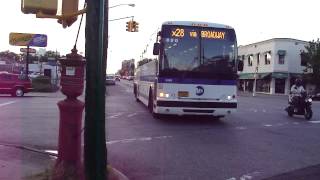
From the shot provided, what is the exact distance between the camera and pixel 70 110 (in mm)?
7984

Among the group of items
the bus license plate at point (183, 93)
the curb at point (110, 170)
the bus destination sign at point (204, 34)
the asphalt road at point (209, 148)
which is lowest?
the asphalt road at point (209, 148)

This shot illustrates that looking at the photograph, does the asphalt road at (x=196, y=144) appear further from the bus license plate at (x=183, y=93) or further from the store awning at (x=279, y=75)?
the store awning at (x=279, y=75)

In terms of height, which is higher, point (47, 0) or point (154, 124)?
point (47, 0)

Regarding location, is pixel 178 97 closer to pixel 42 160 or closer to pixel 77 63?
pixel 42 160

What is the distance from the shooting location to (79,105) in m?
8.00

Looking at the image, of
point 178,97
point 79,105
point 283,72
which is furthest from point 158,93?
point 283,72

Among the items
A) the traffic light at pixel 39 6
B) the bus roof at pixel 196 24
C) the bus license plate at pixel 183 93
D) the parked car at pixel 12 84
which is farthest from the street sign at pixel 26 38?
the traffic light at pixel 39 6

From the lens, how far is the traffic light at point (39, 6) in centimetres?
604

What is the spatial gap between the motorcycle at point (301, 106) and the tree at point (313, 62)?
47825 millimetres

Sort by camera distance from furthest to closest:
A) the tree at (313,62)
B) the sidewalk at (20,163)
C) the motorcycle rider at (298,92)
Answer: the tree at (313,62) → the motorcycle rider at (298,92) → the sidewalk at (20,163)

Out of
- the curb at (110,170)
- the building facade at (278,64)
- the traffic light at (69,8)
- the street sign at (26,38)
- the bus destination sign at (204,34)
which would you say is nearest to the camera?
the traffic light at (69,8)

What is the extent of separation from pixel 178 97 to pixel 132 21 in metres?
25.9

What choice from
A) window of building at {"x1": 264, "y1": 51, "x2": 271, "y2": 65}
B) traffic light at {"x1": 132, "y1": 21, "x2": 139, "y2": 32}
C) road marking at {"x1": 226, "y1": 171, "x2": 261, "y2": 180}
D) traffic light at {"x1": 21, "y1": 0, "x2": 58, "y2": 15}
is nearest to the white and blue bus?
road marking at {"x1": 226, "y1": 171, "x2": 261, "y2": 180}

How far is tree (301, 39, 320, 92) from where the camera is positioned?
6844 centimetres
